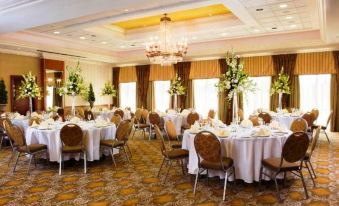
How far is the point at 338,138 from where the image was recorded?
9.80 m

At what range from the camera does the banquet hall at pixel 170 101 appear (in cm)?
484

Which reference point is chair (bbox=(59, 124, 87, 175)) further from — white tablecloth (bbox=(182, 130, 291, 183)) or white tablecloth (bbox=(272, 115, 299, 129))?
white tablecloth (bbox=(272, 115, 299, 129))

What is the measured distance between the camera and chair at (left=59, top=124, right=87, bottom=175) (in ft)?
19.2

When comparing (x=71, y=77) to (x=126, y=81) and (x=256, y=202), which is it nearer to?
(x=256, y=202)

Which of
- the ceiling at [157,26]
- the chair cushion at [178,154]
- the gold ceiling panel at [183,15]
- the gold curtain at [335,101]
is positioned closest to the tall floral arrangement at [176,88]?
the ceiling at [157,26]

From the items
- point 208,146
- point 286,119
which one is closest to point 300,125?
point 208,146

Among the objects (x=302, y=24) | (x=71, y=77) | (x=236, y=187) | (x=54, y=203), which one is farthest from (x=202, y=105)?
(x=54, y=203)

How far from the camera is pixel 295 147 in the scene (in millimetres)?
4332

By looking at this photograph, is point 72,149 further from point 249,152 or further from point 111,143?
point 249,152

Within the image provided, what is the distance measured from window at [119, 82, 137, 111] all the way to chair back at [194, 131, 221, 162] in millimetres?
11968

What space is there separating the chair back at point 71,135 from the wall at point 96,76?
8.06 m

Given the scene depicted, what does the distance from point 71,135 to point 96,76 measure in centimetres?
979

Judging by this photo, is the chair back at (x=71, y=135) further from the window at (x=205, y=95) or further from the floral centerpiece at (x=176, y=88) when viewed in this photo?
the window at (x=205, y=95)

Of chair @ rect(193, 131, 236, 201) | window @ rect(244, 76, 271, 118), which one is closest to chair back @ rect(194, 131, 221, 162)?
chair @ rect(193, 131, 236, 201)
